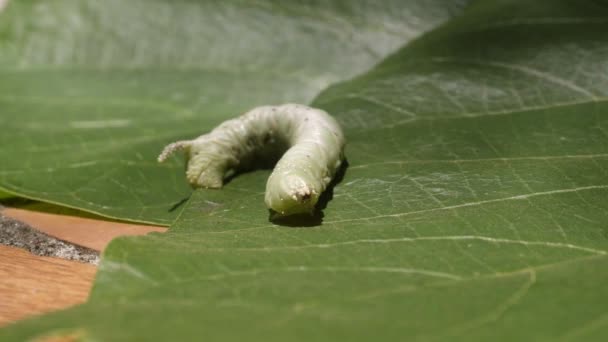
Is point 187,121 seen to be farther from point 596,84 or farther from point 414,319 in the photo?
point 414,319

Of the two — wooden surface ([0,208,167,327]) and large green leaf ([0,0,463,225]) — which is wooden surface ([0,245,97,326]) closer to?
wooden surface ([0,208,167,327])

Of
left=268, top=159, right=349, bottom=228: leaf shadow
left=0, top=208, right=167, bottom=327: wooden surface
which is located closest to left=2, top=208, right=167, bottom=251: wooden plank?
left=0, top=208, right=167, bottom=327: wooden surface

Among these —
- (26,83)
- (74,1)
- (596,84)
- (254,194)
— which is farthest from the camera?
(74,1)

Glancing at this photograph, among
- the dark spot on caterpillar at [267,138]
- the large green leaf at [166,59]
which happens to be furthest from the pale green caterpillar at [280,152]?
the large green leaf at [166,59]

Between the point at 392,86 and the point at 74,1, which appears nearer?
the point at 392,86

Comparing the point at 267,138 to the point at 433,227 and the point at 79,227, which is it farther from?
the point at 433,227

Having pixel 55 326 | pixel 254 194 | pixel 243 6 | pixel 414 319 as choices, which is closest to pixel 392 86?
pixel 254 194

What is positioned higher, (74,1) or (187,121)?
(74,1)
